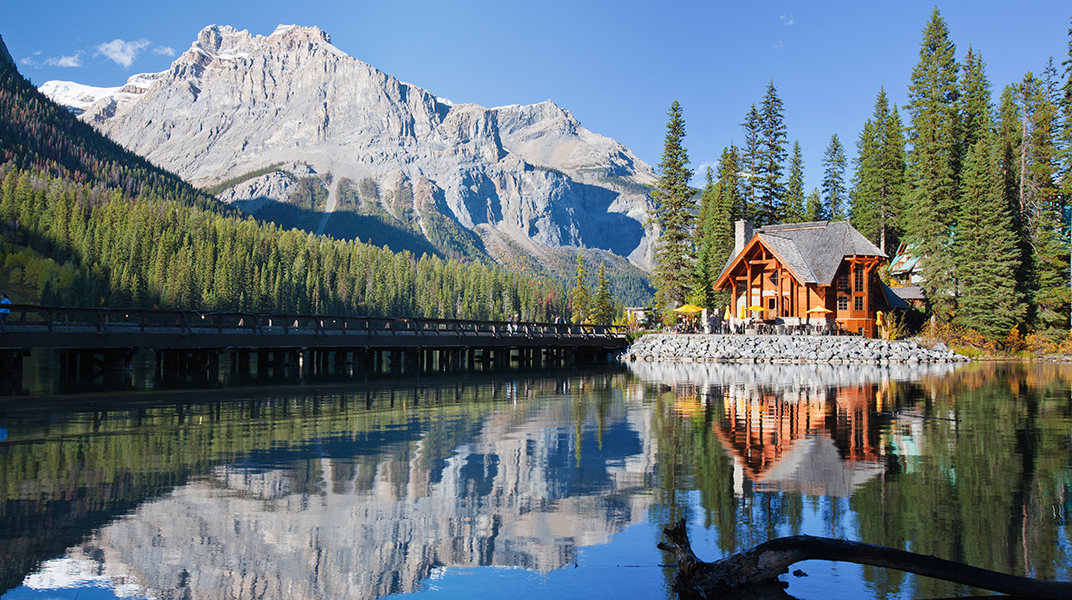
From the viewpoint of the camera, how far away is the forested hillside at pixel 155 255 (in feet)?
331

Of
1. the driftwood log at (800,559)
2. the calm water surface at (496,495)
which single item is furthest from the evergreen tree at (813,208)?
the driftwood log at (800,559)

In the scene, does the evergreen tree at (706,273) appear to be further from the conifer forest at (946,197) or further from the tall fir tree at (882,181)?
the tall fir tree at (882,181)

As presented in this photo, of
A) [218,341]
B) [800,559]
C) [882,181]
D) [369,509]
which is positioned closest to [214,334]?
[218,341]

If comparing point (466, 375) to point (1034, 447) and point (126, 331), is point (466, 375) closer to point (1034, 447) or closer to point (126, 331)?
point (126, 331)

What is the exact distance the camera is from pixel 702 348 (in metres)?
44.8

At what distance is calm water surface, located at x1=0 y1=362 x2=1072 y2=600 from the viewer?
6621 millimetres

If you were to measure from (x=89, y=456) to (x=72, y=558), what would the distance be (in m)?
5.77

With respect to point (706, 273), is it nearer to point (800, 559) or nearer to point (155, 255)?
point (800, 559)

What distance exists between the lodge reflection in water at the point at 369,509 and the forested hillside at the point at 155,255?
319 feet

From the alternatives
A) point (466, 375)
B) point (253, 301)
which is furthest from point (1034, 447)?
point (253, 301)

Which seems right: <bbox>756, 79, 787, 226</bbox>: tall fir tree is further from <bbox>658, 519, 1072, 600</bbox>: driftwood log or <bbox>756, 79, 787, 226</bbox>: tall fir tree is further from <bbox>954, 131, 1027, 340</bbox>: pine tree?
<bbox>658, 519, 1072, 600</bbox>: driftwood log

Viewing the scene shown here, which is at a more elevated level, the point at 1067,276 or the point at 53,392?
the point at 1067,276

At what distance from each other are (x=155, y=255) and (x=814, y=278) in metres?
96.5

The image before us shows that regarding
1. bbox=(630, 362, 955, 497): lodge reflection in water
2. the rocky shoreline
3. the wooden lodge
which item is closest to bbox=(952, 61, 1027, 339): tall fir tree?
the rocky shoreline
